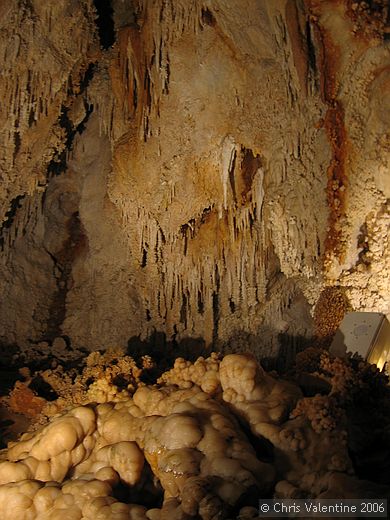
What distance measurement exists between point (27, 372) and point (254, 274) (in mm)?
3465

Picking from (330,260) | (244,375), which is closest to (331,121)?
(330,260)

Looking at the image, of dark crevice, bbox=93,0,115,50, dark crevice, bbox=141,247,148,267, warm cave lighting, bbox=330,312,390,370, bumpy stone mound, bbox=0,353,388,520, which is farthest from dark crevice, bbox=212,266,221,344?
dark crevice, bbox=93,0,115,50

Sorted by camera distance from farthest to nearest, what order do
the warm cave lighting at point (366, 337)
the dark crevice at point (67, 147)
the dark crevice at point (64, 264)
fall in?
1. the dark crevice at point (64, 264)
2. the dark crevice at point (67, 147)
3. the warm cave lighting at point (366, 337)

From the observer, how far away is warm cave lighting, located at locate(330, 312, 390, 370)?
14.8 ft

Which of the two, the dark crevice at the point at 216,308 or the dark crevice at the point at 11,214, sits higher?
the dark crevice at the point at 11,214

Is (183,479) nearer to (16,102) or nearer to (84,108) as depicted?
(16,102)

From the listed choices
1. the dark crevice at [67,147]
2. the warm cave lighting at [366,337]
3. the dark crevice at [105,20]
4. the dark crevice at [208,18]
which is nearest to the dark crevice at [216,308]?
the warm cave lighting at [366,337]

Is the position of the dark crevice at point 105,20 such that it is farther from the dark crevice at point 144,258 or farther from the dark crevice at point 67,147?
Result: the dark crevice at point 144,258

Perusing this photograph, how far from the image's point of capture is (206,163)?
6.95m

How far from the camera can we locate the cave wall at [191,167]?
5344 mm

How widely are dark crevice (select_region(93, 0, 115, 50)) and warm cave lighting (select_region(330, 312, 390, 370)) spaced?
18.7 feet

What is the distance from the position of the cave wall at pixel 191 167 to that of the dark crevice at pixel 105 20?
0.07 feet

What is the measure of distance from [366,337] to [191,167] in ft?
11.9

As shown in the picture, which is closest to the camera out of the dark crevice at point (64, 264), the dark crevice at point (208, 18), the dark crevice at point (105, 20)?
the dark crevice at point (208, 18)
